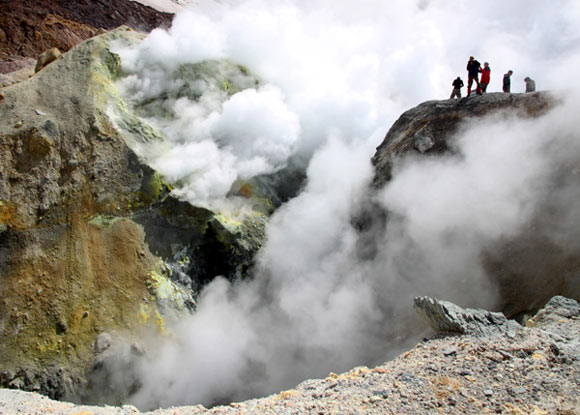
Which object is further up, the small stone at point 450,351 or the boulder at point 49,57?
the boulder at point 49,57

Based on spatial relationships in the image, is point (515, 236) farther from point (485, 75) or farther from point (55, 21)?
point (55, 21)

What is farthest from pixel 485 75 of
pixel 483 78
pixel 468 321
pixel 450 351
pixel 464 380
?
pixel 464 380

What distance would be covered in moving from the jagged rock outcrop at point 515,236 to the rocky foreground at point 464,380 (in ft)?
3.60

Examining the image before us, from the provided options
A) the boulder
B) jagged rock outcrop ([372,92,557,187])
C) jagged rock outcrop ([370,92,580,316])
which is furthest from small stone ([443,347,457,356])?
the boulder

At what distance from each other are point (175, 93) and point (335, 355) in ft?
27.0

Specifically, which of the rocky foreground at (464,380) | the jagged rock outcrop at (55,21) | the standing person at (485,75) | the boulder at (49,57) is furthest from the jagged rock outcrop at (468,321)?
the jagged rock outcrop at (55,21)

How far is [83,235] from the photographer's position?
9.14m

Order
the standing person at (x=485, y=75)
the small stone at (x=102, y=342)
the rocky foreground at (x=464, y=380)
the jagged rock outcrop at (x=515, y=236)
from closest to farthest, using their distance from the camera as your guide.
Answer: the rocky foreground at (x=464, y=380), the jagged rock outcrop at (x=515, y=236), the small stone at (x=102, y=342), the standing person at (x=485, y=75)

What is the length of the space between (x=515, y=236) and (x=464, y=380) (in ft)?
15.2

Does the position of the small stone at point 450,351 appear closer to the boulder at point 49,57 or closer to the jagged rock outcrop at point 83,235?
the jagged rock outcrop at point 83,235

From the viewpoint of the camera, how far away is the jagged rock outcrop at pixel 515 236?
755cm

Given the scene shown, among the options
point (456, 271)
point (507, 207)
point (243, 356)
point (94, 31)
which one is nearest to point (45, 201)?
point (243, 356)

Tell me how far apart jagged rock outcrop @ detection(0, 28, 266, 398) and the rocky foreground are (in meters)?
1.87

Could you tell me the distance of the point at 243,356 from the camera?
9.50m
